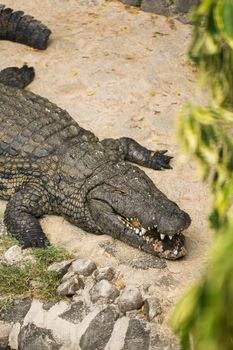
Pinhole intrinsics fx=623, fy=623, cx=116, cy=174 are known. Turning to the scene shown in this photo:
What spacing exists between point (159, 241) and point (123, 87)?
3069mm

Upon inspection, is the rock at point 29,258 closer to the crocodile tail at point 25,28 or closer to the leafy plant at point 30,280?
the leafy plant at point 30,280

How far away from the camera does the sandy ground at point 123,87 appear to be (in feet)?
18.1

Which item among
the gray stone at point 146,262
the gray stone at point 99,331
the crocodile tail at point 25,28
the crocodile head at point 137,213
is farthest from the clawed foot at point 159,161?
the crocodile tail at point 25,28

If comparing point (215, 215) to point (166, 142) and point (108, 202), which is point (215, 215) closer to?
point (108, 202)

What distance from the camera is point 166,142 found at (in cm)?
708

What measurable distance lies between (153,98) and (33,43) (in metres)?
2.08

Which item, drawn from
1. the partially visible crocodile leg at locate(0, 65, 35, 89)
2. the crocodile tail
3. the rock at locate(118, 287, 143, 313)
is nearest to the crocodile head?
the rock at locate(118, 287, 143, 313)

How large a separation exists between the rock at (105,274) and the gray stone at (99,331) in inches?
15.0

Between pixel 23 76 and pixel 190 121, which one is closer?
pixel 190 121

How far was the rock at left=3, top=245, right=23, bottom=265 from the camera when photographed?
5.41 metres

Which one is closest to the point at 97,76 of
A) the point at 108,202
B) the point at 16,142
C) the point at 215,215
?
the point at 16,142

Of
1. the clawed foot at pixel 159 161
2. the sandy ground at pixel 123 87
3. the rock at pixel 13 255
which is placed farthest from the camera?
the clawed foot at pixel 159 161

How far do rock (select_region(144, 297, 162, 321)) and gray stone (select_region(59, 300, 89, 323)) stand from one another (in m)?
0.48

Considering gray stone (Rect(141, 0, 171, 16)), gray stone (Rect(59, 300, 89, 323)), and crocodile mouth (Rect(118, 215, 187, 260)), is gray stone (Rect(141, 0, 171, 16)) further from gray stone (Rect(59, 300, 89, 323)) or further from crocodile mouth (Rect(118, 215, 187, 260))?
gray stone (Rect(59, 300, 89, 323))
